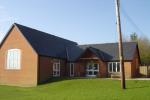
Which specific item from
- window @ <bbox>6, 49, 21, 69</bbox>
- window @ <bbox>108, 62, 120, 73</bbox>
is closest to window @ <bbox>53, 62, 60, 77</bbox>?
window @ <bbox>6, 49, 21, 69</bbox>

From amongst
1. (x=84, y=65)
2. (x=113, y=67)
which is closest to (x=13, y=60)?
(x=84, y=65)

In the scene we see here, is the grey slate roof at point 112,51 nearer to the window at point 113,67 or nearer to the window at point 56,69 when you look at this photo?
the window at point 113,67

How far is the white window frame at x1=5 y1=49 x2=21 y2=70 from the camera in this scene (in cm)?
3700

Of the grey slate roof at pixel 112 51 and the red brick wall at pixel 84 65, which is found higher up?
the grey slate roof at pixel 112 51

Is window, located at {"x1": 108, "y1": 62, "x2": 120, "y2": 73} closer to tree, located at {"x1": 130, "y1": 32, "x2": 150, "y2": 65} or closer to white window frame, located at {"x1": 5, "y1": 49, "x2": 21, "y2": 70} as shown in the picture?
white window frame, located at {"x1": 5, "y1": 49, "x2": 21, "y2": 70}

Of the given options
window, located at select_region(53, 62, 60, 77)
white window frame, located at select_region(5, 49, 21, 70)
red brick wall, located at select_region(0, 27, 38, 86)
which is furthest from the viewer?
window, located at select_region(53, 62, 60, 77)

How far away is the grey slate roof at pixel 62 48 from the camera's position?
121ft

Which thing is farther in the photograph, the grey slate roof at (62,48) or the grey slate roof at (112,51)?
the grey slate roof at (112,51)

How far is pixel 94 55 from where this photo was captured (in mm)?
38969

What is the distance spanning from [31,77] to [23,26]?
820cm

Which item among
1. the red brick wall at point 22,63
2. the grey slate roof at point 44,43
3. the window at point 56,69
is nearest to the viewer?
the red brick wall at point 22,63

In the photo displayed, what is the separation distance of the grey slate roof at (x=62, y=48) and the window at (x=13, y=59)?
10.1ft

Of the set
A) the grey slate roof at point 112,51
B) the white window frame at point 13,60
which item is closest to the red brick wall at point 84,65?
the grey slate roof at point 112,51

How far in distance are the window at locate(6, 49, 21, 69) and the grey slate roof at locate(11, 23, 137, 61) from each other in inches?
121
